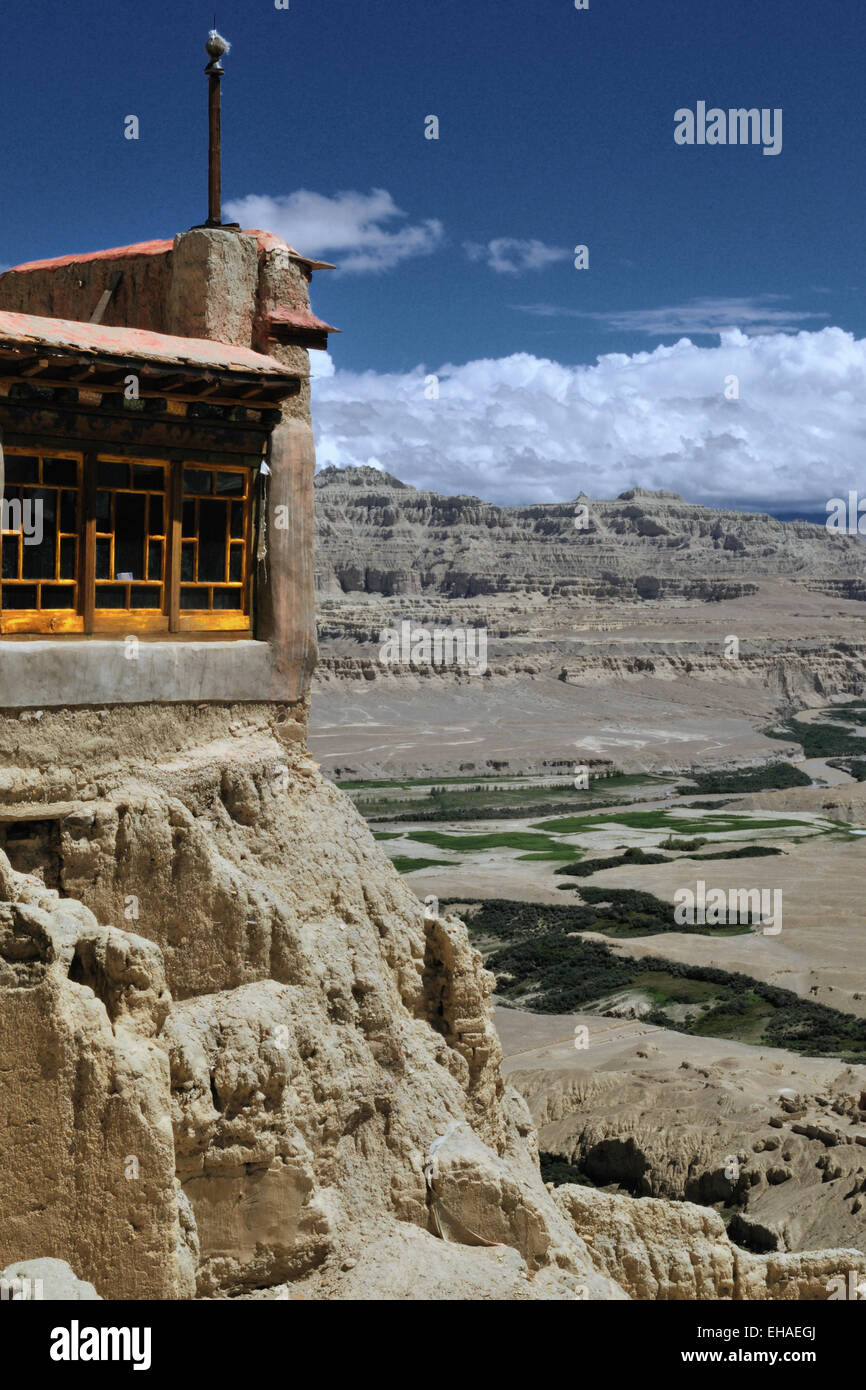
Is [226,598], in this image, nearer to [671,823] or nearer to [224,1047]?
[224,1047]

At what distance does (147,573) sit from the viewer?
10.2m

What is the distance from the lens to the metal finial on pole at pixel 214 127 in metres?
11.1

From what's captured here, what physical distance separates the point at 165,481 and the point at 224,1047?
4.06 metres

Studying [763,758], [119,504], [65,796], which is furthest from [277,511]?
[763,758]

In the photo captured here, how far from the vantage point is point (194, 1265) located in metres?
8.46

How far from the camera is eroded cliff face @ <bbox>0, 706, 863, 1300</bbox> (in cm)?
799

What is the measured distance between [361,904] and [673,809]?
3291 inches

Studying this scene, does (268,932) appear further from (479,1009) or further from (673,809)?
(673,809)

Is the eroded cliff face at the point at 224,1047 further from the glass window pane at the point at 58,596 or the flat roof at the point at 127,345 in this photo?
the flat roof at the point at 127,345

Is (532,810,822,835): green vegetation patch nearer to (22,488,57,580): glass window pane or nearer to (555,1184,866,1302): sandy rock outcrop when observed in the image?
(555,1184,866,1302): sandy rock outcrop

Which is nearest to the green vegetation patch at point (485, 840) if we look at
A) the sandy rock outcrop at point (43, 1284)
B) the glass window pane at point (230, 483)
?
the glass window pane at point (230, 483)

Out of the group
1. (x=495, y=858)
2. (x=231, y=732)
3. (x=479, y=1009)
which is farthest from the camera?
(x=495, y=858)

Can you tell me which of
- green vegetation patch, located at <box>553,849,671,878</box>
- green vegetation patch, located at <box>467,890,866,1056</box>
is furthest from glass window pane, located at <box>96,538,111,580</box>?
green vegetation patch, located at <box>553,849,671,878</box>
